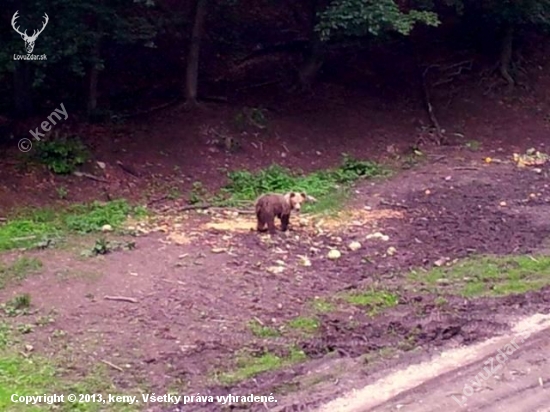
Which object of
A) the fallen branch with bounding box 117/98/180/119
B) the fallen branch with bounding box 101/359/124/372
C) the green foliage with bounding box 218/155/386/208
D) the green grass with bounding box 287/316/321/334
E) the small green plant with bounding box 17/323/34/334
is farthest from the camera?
the fallen branch with bounding box 117/98/180/119

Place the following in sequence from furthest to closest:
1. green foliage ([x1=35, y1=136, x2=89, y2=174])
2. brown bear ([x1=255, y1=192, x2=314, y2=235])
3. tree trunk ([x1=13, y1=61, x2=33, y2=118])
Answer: tree trunk ([x1=13, y1=61, x2=33, y2=118])
green foliage ([x1=35, y1=136, x2=89, y2=174])
brown bear ([x1=255, y1=192, x2=314, y2=235])

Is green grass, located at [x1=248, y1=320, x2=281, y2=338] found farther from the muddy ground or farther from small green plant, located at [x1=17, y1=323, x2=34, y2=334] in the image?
small green plant, located at [x1=17, y1=323, x2=34, y2=334]

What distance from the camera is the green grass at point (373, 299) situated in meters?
6.91

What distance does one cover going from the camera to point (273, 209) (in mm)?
8766

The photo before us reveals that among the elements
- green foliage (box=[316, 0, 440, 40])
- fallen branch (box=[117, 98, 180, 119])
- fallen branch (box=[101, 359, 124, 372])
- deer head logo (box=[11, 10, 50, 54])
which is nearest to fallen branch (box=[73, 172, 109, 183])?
deer head logo (box=[11, 10, 50, 54])

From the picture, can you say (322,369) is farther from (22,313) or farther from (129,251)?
(129,251)

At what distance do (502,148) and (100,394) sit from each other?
1023 cm

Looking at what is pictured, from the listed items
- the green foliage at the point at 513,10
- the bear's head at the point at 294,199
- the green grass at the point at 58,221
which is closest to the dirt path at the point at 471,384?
the bear's head at the point at 294,199

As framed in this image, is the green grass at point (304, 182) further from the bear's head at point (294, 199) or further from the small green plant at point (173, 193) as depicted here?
the bear's head at point (294, 199)

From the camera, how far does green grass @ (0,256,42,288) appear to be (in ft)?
24.0

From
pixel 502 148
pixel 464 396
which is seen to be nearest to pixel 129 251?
pixel 464 396

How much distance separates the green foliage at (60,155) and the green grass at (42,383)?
18.0 feet

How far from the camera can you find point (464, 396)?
195 inches

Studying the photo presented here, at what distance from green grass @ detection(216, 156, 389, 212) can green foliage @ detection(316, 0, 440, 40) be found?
185 centimetres
